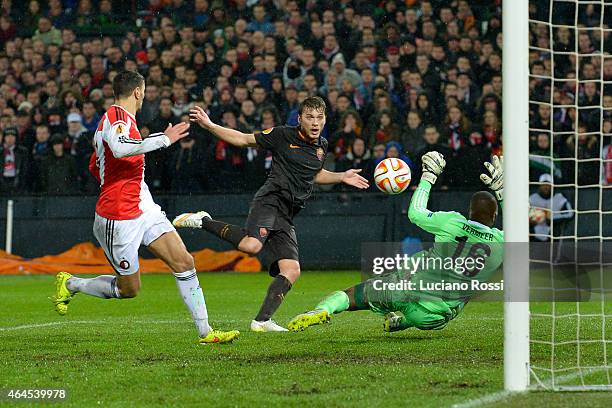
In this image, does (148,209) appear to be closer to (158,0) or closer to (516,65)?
(516,65)

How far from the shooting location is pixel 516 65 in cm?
584

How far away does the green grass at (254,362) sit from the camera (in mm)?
5730

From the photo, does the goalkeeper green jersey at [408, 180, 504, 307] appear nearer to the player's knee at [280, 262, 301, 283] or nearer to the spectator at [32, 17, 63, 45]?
the player's knee at [280, 262, 301, 283]

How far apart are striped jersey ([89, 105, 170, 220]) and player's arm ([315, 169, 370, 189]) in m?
1.72

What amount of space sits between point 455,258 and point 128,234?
265 cm

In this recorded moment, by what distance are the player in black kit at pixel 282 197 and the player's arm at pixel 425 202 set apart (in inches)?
27.9

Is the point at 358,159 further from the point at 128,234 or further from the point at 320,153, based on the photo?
the point at 128,234

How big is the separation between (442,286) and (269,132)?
2149 mm

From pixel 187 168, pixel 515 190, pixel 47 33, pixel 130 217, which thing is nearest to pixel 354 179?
pixel 130 217

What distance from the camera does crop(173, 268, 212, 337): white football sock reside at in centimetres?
824

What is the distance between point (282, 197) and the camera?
9.34 m

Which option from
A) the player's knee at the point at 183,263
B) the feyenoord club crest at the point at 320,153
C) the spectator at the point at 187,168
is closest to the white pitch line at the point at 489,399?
the player's knee at the point at 183,263

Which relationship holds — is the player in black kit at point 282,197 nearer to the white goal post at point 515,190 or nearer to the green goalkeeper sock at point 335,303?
the green goalkeeper sock at point 335,303

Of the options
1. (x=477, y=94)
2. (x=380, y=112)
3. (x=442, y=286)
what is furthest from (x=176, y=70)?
(x=442, y=286)
